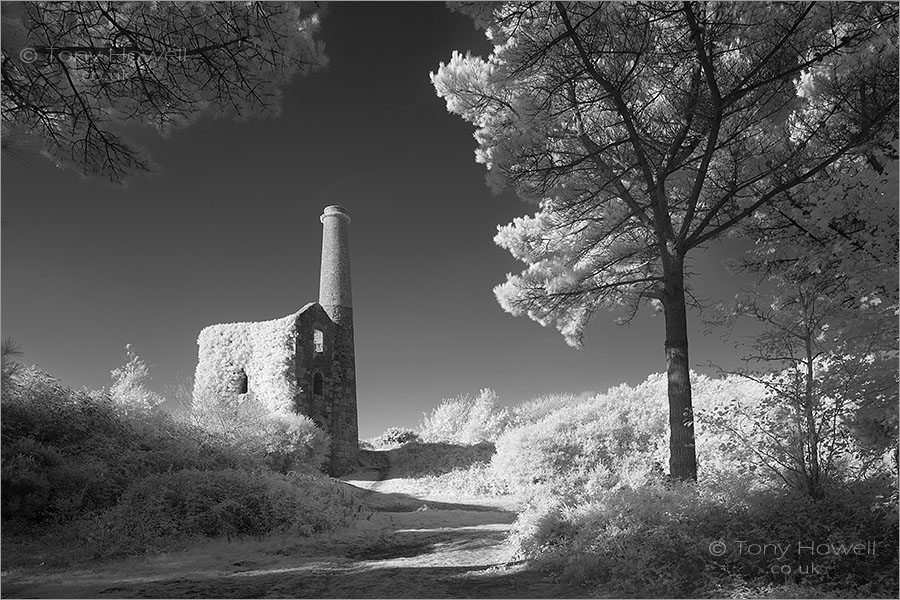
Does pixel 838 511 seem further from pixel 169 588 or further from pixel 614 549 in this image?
pixel 169 588

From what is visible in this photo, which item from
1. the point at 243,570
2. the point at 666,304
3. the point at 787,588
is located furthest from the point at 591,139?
the point at 243,570

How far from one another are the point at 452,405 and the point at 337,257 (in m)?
11.8

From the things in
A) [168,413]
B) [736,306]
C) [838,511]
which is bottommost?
[838,511]

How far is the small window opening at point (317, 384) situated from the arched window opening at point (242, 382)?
2.57 m

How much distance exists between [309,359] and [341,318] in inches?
107

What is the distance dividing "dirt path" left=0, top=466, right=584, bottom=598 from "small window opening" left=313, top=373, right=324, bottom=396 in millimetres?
11755

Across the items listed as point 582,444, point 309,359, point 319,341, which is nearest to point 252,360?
point 309,359

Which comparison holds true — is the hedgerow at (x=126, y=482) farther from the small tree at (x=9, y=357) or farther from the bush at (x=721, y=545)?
the bush at (x=721, y=545)

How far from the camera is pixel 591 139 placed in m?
9.35

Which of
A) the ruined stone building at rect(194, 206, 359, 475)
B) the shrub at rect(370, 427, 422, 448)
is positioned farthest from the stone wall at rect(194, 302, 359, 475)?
the shrub at rect(370, 427, 422, 448)

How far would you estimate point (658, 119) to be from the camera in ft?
28.9

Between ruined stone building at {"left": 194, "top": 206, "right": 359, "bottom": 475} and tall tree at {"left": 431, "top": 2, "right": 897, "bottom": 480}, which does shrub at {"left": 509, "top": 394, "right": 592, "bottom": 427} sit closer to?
ruined stone building at {"left": 194, "top": 206, "right": 359, "bottom": 475}

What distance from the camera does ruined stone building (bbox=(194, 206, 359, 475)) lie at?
19750 mm

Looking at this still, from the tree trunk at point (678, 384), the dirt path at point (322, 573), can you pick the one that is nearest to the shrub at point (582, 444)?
the dirt path at point (322, 573)
